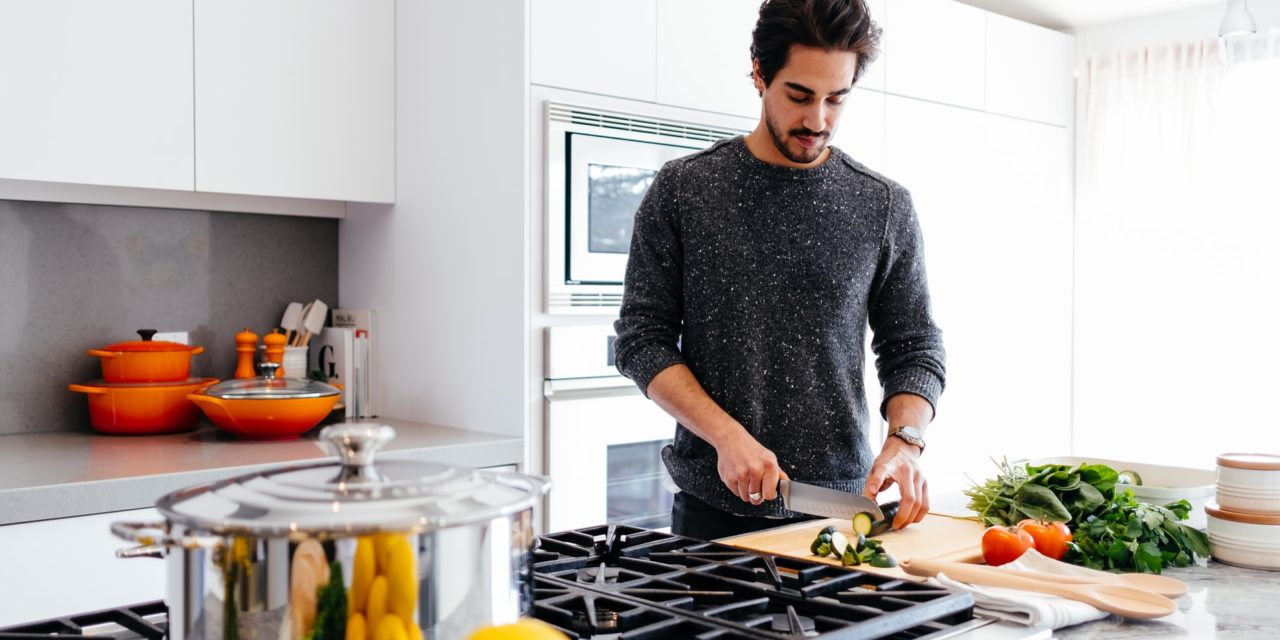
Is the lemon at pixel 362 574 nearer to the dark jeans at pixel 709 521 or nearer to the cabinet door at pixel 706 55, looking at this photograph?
the dark jeans at pixel 709 521

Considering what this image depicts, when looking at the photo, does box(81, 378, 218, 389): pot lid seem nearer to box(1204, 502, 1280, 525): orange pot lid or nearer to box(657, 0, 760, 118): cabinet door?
box(657, 0, 760, 118): cabinet door

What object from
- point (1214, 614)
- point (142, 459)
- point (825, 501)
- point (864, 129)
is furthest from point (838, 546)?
point (864, 129)

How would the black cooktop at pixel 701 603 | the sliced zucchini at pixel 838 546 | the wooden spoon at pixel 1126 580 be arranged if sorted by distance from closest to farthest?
the black cooktop at pixel 701 603 < the wooden spoon at pixel 1126 580 < the sliced zucchini at pixel 838 546

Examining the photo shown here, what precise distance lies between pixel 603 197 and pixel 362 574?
198cm

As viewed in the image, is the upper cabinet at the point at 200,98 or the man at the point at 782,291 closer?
the man at the point at 782,291

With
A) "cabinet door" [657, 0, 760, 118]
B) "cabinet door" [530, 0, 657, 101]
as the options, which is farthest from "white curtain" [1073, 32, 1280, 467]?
"cabinet door" [530, 0, 657, 101]

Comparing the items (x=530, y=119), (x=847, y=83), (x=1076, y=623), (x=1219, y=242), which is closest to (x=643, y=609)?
(x=1076, y=623)

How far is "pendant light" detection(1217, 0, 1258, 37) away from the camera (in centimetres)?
329

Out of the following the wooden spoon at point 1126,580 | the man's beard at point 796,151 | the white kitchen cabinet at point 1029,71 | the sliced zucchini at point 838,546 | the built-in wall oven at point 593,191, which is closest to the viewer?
the wooden spoon at point 1126,580

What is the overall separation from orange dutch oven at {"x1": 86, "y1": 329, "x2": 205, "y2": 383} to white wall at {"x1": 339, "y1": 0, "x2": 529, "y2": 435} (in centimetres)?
53

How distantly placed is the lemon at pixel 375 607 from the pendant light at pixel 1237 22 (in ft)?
11.2

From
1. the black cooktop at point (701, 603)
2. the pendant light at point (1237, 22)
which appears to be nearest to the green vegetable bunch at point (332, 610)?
the black cooktop at point (701, 603)

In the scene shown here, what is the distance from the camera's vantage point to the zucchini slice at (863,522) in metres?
1.42

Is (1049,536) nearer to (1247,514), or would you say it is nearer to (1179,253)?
(1247,514)
